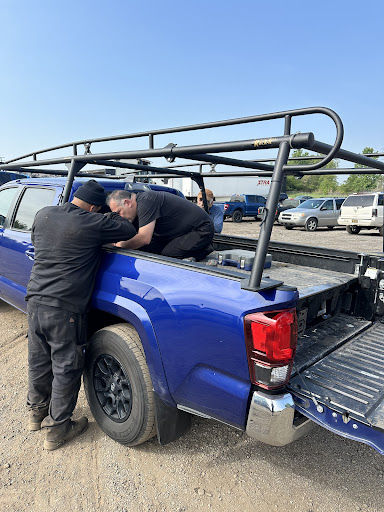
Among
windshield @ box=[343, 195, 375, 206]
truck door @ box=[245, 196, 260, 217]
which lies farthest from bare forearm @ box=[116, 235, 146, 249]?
truck door @ box=[245, 196, 260, 217]

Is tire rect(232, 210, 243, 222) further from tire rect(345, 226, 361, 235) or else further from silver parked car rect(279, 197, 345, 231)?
tire rect(345, 226, 361, 235)

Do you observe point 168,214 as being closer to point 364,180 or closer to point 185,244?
point 185,244

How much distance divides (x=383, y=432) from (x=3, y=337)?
392 cm

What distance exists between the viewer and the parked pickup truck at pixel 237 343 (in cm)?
180

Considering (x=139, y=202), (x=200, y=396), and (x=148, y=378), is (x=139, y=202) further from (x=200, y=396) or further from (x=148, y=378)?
(x=200, y=396)

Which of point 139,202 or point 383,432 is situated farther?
point 139,202

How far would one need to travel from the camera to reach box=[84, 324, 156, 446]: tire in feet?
7.55

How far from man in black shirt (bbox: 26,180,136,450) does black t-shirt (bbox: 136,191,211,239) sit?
0.42m

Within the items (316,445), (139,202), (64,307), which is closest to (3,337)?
(64,307)

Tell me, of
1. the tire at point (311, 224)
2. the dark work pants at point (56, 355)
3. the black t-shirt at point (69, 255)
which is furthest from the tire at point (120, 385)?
the tire at point (311, 224)

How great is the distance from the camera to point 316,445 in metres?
2.63

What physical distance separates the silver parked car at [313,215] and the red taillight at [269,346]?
1685 centimetres

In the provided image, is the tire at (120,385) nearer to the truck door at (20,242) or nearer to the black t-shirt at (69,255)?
the black t-shirt at (69,255)

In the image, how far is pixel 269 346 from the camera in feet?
5.84
